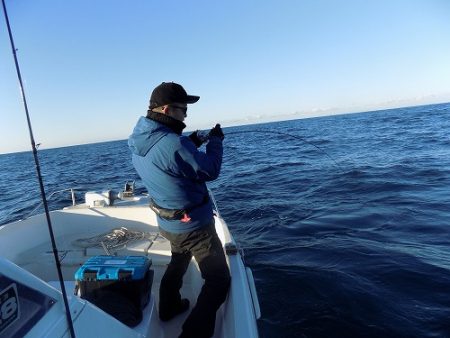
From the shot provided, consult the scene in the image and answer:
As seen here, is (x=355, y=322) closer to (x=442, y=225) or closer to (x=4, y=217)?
(x=442, y=225)

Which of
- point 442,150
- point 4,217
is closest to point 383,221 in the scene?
point 442,150

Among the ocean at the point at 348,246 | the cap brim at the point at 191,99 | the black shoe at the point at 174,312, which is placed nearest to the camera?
the cap brim at the point at 191,99

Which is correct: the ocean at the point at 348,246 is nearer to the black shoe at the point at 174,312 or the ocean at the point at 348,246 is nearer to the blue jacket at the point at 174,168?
the black shoe at the point at 174,312

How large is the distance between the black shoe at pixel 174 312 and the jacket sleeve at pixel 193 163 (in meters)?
1.39

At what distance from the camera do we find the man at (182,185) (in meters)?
2.37

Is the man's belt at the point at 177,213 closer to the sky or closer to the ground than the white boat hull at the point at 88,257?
Answer: closer to the sky

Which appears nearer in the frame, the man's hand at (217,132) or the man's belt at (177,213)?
the man's belt at (177,213)

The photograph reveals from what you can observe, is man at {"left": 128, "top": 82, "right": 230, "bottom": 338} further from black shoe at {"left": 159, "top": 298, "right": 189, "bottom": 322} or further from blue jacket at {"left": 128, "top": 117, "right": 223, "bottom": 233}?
black shoe at {"left": 159, "top": 298, "right": 189, "bottom": 322}

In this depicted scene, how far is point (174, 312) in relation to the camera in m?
3.05

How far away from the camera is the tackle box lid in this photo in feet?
8.19

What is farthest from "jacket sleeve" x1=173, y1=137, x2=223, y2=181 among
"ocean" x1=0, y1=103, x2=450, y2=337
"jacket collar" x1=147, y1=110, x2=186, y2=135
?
"ocean" x1=0, y1=103, x2=450, y2=337

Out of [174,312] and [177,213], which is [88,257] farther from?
[177,213]

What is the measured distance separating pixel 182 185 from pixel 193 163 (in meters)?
0.24

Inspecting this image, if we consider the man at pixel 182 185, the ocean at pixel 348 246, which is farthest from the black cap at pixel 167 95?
the ocean at pixel 348 246
